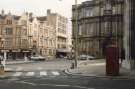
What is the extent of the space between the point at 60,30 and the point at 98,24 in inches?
1897

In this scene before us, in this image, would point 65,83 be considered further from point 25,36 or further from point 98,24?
point 25,36

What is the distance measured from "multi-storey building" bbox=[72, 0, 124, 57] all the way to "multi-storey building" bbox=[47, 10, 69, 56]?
34.1 meters

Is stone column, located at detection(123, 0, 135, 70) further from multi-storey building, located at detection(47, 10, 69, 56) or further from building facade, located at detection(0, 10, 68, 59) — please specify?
multi-storey building, located at detection(47, 10, 69, 56)

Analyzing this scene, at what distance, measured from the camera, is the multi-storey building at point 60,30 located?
136 metres

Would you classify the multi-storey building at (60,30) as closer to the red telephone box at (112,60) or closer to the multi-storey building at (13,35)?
the multi-storey building at (13,35)

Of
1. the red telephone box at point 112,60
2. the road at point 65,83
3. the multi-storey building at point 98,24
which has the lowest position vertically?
the road at point 65,83

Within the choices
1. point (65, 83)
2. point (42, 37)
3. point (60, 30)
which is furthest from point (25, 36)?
point (65, 83)

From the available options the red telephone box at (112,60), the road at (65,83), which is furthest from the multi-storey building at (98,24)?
the road at (65,83)

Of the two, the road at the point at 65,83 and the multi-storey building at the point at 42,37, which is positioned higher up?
→ the multi-storey building at the point at 42,37

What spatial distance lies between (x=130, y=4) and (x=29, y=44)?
233 feet

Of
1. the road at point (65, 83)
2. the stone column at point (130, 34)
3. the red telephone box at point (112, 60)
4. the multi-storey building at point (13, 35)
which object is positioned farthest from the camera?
the multi-storey building at point (13, 35)

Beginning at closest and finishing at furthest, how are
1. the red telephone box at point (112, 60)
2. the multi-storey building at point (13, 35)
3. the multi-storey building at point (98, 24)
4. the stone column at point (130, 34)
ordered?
1. the red telephone box at point (112, 60)
2. the stone column at point (130, 34)
3. the multi-storey building at point (98, 24)
4. the multi-storey building at point (13, 35)

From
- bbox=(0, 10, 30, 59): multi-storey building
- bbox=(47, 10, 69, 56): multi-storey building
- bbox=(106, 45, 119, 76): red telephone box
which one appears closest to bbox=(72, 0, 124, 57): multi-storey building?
bbox=(0, 10, 30, 59): multi-storey building

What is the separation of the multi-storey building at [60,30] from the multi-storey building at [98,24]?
34132mm
